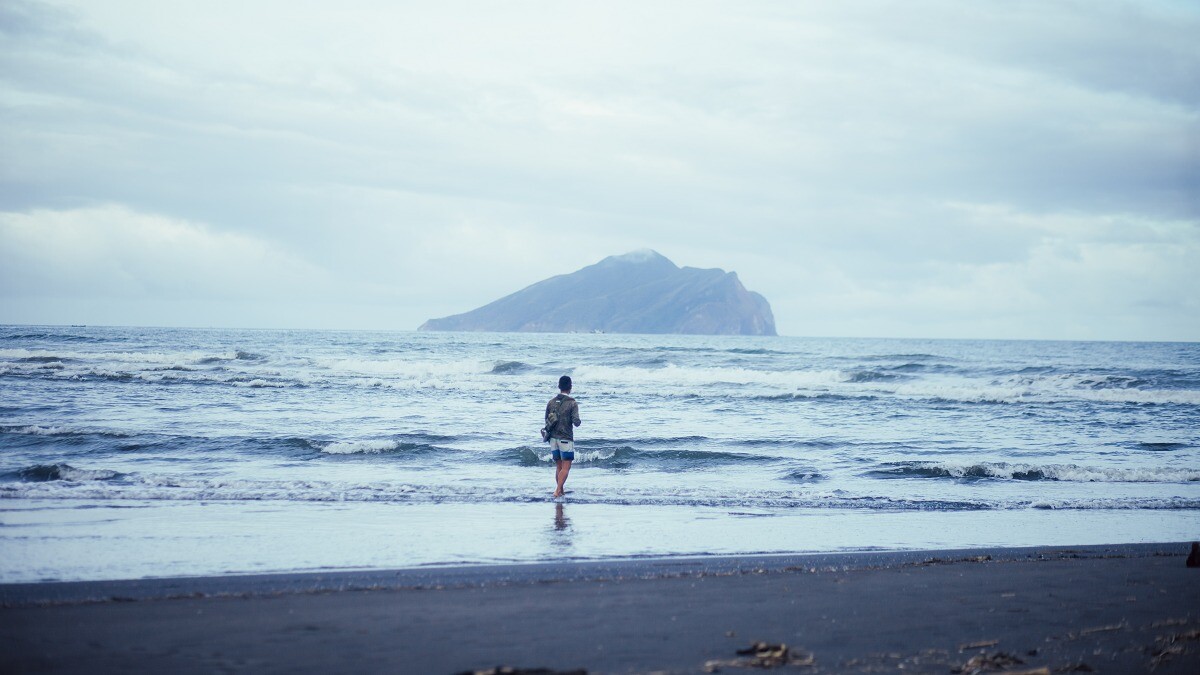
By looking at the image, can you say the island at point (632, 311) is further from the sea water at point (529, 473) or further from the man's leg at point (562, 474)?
the man's leg at point (562, 474)

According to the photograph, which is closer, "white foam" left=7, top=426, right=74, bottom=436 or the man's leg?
the man's leg

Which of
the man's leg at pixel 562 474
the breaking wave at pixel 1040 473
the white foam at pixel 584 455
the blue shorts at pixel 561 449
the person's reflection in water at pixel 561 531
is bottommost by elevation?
the breaking wave at pixel 1040 473

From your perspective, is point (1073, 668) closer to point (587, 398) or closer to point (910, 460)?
point (910, 460)

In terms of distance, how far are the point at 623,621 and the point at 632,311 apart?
567 ft

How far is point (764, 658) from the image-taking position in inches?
201

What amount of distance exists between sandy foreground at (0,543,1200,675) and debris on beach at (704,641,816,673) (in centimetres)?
2

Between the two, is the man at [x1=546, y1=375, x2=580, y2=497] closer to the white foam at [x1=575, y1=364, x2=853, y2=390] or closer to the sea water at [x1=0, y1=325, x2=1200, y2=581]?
the sea water at [x1=0, y1=325, x2=1200, y2=581]

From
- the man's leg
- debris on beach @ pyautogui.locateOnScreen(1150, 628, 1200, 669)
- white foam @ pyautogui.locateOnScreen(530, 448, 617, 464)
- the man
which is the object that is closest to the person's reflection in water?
the man's leg

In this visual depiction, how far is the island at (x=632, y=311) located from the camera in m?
175

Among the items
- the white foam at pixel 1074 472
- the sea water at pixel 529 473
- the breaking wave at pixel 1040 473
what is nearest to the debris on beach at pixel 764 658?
the sea water at pixel 529 473

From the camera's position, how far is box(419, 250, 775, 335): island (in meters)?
175

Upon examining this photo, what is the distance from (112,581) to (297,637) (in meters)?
2.61

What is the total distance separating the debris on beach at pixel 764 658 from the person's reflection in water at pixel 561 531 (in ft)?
13.1

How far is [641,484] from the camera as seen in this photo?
47.6ft
